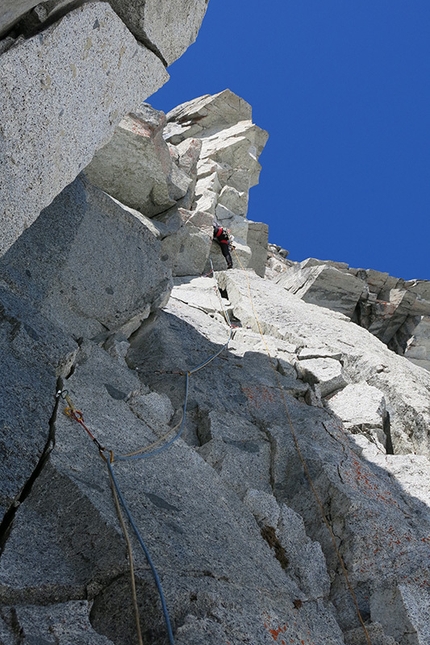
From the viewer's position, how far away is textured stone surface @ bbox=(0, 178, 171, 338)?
21.3 ft

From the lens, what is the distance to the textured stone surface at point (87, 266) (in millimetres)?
6492

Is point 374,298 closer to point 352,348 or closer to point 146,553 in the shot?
point 352,348

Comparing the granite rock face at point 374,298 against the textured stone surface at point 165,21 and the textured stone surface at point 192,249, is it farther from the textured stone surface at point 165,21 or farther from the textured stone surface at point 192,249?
the textured stone surface at point 165,21

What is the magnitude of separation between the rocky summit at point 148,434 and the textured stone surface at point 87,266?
2 cm

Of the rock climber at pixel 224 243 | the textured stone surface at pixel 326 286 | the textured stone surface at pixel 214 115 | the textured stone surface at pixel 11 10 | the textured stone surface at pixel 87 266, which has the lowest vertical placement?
the textured stone surface at pixel 11 10

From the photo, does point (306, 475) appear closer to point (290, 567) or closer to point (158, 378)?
point (290, 567)

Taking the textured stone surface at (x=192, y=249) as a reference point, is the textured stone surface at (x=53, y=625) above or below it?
below

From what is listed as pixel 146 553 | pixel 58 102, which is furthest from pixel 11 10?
pixel 146 553

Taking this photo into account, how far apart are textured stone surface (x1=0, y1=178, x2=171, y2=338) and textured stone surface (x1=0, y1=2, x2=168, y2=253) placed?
2184mm

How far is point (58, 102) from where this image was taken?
12.5 feet

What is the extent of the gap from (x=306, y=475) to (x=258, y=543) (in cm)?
155

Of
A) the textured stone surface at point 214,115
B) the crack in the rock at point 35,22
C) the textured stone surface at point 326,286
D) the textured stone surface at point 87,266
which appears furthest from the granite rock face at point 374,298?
the crack in the rock at point 35,22

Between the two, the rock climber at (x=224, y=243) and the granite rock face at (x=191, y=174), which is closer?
the granite rock face at (x=191, y=174)

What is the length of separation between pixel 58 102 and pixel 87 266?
3.62 meters
